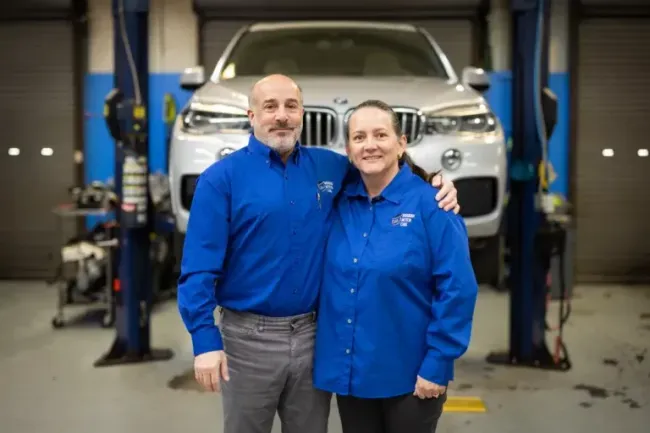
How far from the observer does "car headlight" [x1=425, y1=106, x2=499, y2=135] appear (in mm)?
3594

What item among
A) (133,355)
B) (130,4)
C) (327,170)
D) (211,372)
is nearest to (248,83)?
(130,4)

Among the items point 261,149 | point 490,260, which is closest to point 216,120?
point 261,149

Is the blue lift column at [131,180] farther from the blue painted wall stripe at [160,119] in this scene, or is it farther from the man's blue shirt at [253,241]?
the blue painted wall stripe at [160,119]

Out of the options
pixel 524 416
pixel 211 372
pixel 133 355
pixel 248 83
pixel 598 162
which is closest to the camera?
pixel 211 372

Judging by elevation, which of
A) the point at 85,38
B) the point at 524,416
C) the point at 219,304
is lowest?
the point at 524,416

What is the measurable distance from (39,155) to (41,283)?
1228 mm

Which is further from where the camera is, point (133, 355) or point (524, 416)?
point (133, 355)

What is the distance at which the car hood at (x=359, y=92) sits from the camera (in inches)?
142

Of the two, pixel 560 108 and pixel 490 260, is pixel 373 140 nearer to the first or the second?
pixel 490 260

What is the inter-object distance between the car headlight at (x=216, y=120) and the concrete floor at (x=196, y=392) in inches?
53.7

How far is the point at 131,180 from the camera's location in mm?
4047

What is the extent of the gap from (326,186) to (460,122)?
1.84 m

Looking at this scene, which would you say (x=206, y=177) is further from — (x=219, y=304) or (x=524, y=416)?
(x=524, y=416)

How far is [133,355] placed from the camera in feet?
13.7
